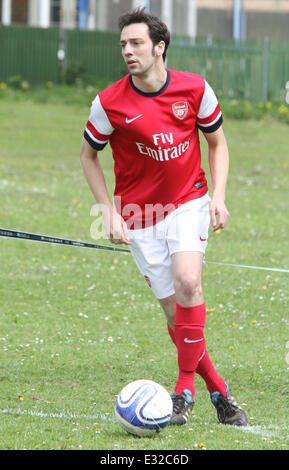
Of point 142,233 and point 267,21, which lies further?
point 267,21

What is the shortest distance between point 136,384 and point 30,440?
0.69 metres

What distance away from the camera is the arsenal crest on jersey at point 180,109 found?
5.61 m

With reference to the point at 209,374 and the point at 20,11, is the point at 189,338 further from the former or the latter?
the point at 20,11

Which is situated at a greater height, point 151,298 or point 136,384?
point 136,384

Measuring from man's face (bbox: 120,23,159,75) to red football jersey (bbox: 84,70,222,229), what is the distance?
0.17 meters

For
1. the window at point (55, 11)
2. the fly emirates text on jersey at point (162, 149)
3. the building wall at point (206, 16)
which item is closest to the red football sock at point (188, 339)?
the fly emirates text on jersey at point (162, 149)

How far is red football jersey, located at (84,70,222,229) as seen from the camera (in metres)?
5.58

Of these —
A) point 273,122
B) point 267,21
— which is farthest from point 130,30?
point 267,21

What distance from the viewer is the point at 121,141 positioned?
18.7 feet

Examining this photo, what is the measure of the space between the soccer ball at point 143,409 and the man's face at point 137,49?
6.34 feet

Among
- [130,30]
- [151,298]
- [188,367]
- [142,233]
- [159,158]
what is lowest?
[151,298]

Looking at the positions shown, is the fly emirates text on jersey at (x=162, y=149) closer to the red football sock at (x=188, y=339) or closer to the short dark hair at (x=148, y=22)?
the short dark hair at (x=148, y=22)

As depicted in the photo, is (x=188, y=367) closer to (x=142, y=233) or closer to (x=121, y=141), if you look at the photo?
(x=142, y=233)

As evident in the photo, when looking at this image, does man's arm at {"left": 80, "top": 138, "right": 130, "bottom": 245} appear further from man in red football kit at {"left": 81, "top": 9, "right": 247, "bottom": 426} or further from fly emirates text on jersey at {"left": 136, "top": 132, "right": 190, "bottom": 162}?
fly emirates text on jersey at {"left": 136, "top": 132, "right": 190, "bottom": 162}
